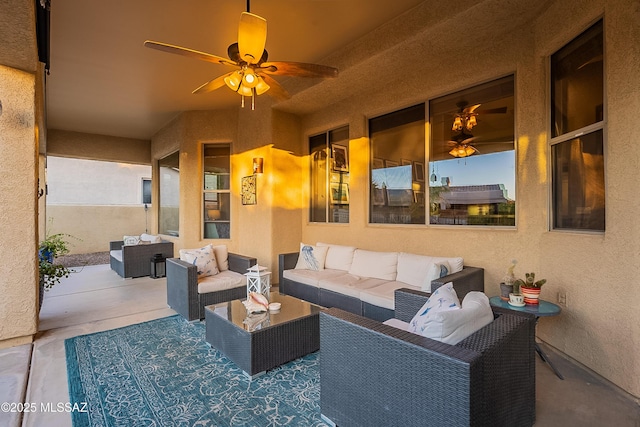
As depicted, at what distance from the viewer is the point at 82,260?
27.0ft

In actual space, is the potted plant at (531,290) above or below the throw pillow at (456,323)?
below

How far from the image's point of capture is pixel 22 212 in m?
3.02

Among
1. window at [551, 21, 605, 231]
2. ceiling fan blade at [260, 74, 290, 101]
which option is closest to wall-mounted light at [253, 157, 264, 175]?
ceiling fan blade at [260, 74, 290, 101]

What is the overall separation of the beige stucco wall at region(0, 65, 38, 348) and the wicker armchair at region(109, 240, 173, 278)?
293cm

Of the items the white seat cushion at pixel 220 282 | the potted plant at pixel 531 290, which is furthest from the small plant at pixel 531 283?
the white seat cushion at pixel 220 282

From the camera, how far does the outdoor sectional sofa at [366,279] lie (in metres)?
3.09

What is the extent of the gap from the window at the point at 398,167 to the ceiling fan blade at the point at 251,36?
237cm

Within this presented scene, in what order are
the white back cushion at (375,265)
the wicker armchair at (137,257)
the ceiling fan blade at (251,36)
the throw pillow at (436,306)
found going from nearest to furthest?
the throw pillow at (436,306)
the ceiling fan blade at (251,36)
the white back cushion at (375,265)
the wicker armchair at (137,257)

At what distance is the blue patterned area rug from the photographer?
1.92 m

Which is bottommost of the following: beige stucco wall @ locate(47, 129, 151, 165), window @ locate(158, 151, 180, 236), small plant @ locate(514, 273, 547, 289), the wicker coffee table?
the wicker coffee table

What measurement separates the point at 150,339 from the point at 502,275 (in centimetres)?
364

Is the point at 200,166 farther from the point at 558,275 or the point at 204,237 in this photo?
the point at 558,275

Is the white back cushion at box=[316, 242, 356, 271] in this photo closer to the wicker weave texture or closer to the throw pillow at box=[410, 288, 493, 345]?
the wicker weave texture

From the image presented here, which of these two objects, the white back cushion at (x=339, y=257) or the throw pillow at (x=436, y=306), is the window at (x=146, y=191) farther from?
the throw pillow at (x=436, y=306)
